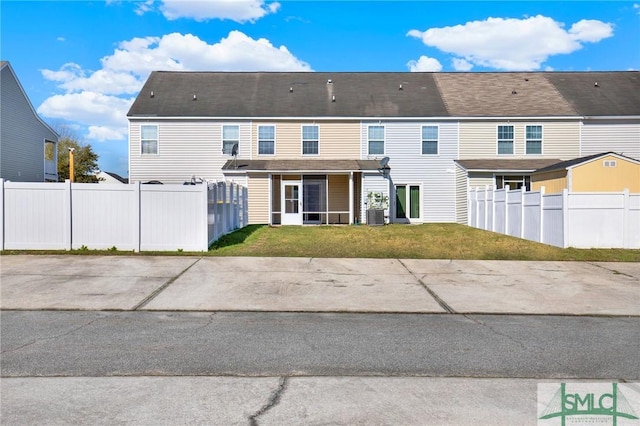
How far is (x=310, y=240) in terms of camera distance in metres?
17.6

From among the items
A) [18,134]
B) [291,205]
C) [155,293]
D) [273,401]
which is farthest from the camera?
[18,134]

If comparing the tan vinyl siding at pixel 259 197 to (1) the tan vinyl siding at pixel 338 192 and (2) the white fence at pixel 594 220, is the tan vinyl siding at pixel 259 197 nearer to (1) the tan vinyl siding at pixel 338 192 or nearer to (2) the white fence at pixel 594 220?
(1) the tan vinyl siding at pixel 338 192

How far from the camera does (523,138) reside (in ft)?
93.0

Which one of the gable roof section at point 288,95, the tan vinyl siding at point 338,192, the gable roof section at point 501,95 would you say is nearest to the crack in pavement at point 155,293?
the tan vinyl siding at point 338,192

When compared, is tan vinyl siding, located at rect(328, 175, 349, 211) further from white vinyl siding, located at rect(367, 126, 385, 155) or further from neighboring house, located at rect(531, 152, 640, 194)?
neighboring house, located at rect(531, 152, 640, 194)

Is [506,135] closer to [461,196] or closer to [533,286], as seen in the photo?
[461,196]

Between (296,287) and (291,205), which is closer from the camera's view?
(296,287)

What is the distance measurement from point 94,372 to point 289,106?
2487cm

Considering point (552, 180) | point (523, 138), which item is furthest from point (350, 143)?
point (552, 180)

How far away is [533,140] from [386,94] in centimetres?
839

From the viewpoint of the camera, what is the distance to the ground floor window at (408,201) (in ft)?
91.7

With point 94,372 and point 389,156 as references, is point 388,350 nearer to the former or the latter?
point 94,372

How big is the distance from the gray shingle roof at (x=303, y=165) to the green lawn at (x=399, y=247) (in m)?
6.58

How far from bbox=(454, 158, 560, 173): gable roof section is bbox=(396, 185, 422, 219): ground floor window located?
2.75 m
